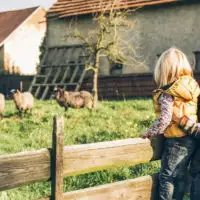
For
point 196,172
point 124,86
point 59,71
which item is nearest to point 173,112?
point 196,172

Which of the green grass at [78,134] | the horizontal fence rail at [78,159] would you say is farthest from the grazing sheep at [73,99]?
the horizontal fence rail at [78,159]

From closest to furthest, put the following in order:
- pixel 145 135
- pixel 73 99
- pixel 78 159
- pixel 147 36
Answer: pixel 78 159
pixel 145 135
pixel 73 99
pixel 147 36

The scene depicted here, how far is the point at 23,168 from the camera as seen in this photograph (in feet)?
8.87

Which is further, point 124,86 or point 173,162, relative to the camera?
point 124,86

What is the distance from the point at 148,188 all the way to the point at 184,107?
797 mm

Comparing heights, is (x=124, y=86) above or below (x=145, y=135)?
below

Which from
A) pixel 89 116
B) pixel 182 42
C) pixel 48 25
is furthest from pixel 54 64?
pixel 89 116

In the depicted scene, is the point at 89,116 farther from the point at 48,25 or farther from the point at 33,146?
the point at 48,25

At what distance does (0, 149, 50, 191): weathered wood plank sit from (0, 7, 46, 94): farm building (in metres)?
26.9

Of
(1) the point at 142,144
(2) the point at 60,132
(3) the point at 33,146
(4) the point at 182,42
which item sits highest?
(4) the point at 182,42

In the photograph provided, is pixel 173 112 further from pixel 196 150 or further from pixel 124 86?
pixel 124 86

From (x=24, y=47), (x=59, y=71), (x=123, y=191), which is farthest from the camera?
(x=24, y=47)

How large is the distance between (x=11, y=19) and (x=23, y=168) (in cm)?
3165

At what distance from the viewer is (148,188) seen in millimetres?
3566
